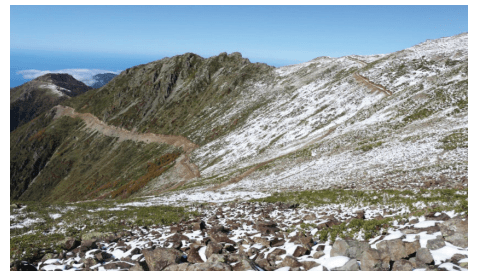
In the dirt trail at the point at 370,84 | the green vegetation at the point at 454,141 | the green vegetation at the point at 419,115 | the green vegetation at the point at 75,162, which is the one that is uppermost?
the dirt trail at the point at 370,84

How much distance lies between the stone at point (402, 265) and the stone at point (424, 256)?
444mm

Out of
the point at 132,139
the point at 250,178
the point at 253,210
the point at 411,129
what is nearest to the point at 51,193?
the point at 132,139

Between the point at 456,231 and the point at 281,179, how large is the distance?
26.5 metres

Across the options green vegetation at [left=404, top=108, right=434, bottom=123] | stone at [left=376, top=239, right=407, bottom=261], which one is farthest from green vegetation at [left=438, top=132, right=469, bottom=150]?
stone at [left=376, top=239, right=407, bottom=261]

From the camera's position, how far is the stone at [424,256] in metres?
7.77

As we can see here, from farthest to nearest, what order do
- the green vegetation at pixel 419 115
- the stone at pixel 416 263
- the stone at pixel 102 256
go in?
the green vegetation at pixel 419 115
the stone at pixel 102 256
the stone at pixel 416 263

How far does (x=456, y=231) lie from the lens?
8711mm

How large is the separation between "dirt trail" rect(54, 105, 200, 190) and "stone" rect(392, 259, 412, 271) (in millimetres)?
53612

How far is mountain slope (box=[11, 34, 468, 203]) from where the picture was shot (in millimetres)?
28692

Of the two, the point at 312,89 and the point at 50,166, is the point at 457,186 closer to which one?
the point at 312,89

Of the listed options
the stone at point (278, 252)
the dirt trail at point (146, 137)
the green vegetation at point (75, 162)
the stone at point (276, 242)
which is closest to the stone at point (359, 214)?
the stone at point (276, 242)

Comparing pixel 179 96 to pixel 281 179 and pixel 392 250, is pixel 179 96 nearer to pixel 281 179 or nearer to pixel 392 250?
pixel 281 179

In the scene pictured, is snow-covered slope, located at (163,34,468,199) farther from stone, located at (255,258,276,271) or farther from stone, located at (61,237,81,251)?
stone, located at (61,237,81,251)

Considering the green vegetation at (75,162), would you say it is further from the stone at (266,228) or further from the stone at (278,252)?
the stone at (278,252)
